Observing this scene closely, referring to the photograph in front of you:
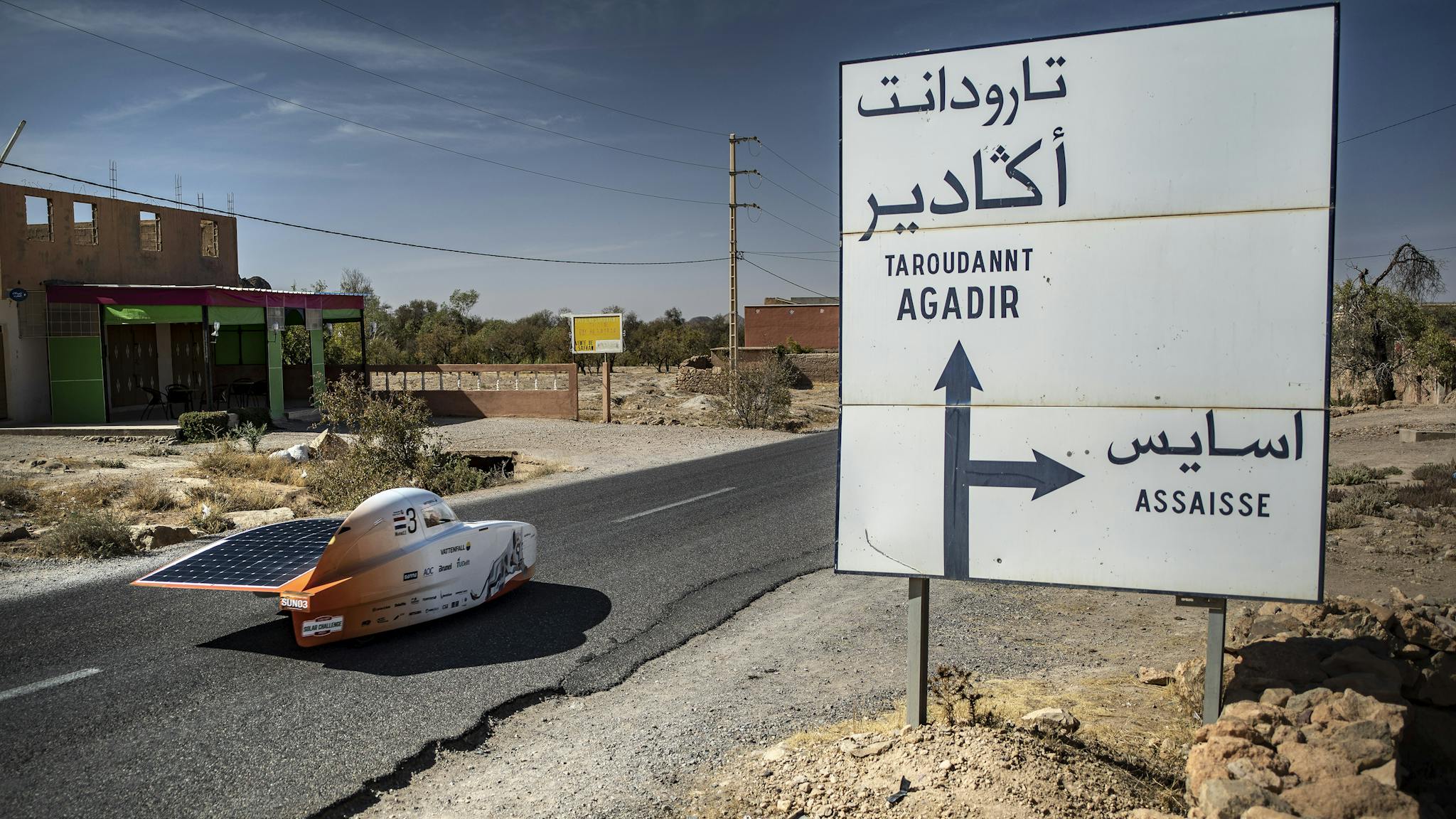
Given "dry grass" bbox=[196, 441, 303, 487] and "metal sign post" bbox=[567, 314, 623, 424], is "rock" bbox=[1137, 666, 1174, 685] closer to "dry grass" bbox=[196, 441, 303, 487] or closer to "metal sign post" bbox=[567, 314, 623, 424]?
"dry grass" bbox=[196, 441, 303, 487]

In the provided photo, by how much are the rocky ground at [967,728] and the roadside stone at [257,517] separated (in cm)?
738

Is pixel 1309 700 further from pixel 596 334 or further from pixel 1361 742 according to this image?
pixel 596 334

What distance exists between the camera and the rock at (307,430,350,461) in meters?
16.1

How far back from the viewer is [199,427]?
2156 cm

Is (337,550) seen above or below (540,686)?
above

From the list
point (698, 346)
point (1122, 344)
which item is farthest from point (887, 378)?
point (698, 346)

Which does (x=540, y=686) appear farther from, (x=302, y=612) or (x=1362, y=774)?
(x=1362, y=774)

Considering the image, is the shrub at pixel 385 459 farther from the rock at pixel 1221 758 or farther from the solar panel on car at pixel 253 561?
the rock at pixel 1221 758

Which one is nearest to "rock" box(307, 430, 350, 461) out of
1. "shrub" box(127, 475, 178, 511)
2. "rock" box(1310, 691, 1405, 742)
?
"shrub" box(127, 475, 178, 511)

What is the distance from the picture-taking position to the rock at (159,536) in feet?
32.8

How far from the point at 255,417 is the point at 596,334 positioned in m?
11.5

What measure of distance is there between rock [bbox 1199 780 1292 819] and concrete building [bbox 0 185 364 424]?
26020 mm

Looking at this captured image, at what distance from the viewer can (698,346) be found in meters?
68.5

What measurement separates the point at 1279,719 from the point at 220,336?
1415 inches
